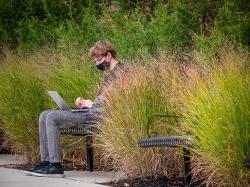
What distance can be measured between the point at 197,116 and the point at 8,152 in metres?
5.47

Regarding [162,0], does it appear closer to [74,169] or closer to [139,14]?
[139,14]

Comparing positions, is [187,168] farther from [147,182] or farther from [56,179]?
[56,179]

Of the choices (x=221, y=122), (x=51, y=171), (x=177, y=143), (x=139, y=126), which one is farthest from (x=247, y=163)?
(x=51, y=171)

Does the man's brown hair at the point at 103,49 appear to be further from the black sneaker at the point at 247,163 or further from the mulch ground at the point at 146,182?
the black sneaker at the point at 247,163

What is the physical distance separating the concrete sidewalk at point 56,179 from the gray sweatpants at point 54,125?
283mm

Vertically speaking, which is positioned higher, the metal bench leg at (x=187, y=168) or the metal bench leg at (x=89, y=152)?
the metal bench leg at (x=89, y=152)

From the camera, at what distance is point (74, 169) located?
9.61 meters

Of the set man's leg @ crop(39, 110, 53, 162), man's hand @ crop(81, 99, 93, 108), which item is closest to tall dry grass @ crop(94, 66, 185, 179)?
man's hand @ crop(81, 99, 93, 108)

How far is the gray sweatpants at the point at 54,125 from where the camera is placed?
8.72 meters

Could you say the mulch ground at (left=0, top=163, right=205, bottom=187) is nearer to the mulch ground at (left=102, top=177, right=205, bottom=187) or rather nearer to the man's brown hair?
the mulch ground at (left=102, top=177, right=205, bottom=187)

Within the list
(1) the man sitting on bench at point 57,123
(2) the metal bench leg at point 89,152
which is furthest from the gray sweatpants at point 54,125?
(2) the metal bench leg at point 89,152

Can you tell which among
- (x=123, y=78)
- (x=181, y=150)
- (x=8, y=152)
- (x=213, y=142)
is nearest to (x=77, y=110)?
(x=123, y=78)

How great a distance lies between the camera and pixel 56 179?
8539 mm

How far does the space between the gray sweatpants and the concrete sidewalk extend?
28 centimetres
